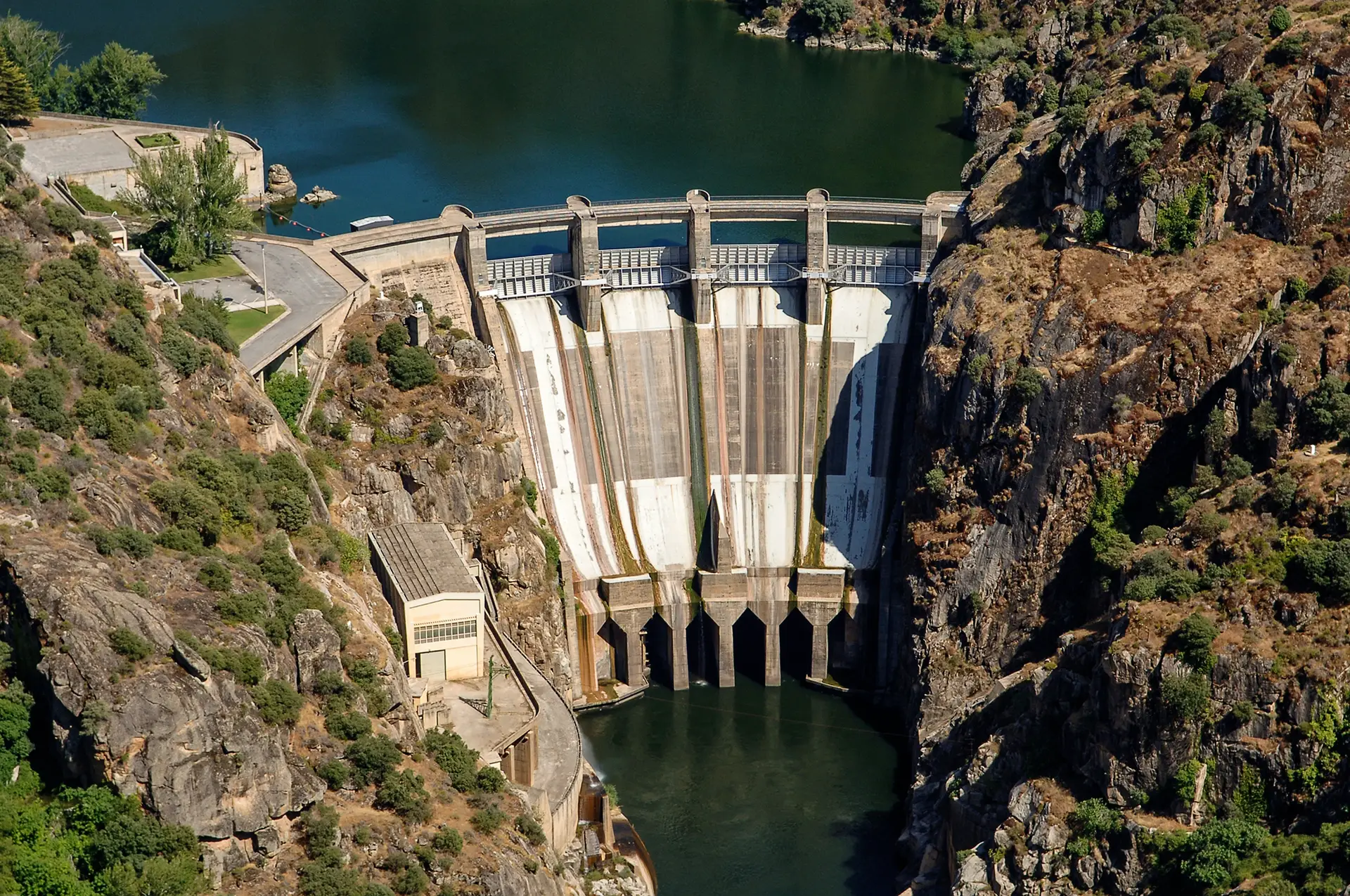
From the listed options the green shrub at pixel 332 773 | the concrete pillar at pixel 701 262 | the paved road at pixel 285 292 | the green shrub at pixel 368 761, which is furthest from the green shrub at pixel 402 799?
the concrete pillar at pixel 701 262

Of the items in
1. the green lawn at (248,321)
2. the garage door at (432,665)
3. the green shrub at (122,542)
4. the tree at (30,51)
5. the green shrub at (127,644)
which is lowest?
the garage door at (432,665)

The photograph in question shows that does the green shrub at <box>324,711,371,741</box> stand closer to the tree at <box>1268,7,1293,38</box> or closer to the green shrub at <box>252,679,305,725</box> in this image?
the green shrub at <box>252,679,305,725</box>

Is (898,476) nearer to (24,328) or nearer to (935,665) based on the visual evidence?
(935,665)

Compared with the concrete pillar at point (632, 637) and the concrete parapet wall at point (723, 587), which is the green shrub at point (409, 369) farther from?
the concrete parapet wall at point (723, 587)

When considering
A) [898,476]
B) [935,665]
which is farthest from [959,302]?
[935,665]

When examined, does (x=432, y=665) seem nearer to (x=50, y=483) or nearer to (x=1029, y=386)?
(x=50, y=483)

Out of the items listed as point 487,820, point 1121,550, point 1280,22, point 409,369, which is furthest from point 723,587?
point 1280,22
